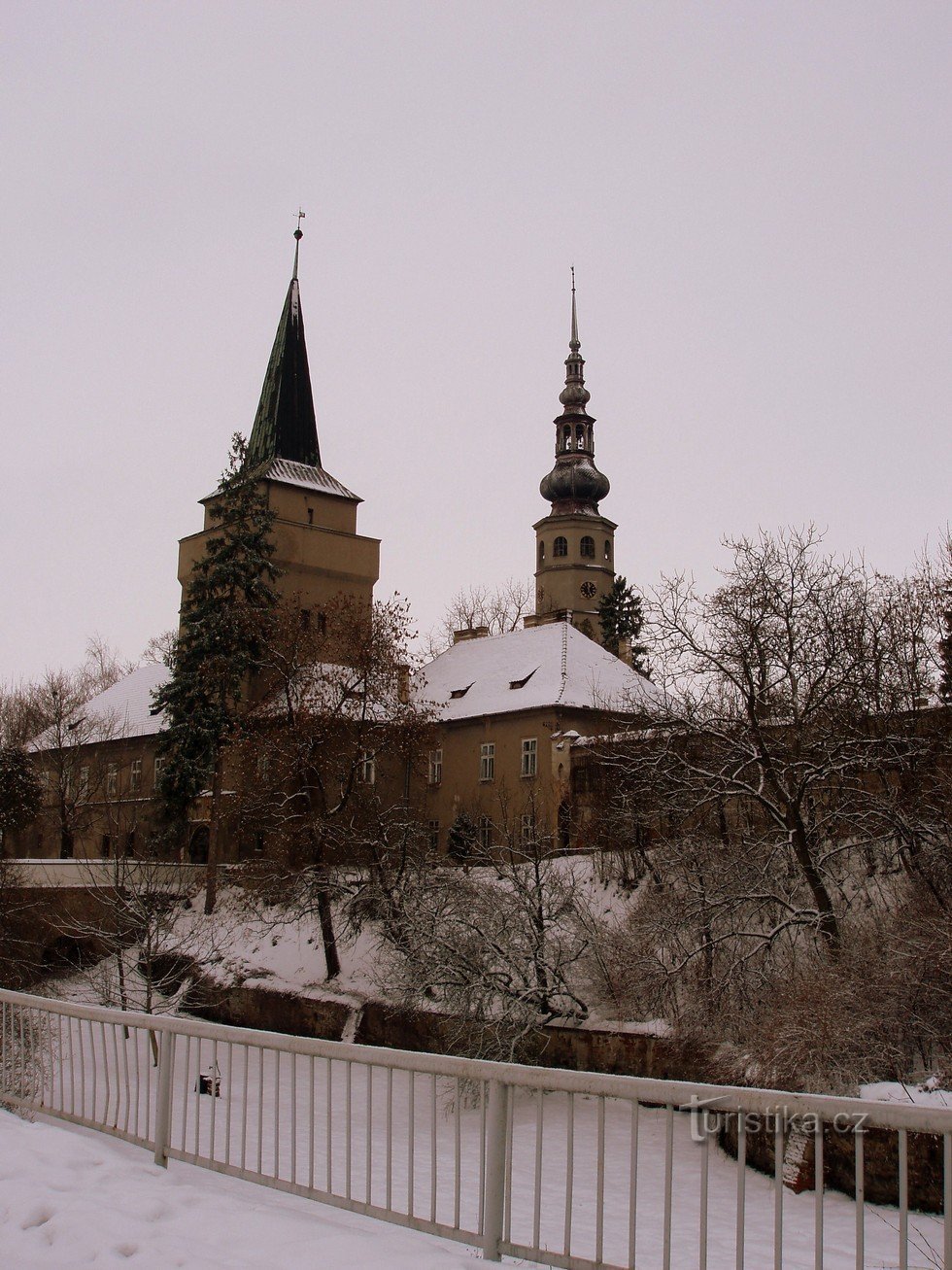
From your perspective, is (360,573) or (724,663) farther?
(360,573)

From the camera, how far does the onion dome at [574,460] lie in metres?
79.1

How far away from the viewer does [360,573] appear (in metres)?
51.5

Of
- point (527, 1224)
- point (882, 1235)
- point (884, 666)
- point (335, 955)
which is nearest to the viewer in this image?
point (527, 1224)

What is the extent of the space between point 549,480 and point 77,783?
40330 millimetres

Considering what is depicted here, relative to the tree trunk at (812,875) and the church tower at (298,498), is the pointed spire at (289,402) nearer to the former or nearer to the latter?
the church tower at (298,498)

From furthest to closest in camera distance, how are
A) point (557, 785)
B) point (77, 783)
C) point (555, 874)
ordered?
point (77, 783)
point (557, 785)
point (555, 874)

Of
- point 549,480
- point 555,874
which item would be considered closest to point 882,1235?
point 555,874

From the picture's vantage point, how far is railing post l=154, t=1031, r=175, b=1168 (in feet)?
25.1

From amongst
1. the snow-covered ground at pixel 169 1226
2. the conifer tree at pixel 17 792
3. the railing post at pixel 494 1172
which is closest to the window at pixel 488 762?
Result: the conifer tree at pixel 17 792

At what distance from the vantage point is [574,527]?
77750mm

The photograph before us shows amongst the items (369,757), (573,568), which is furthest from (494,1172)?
(573,568)

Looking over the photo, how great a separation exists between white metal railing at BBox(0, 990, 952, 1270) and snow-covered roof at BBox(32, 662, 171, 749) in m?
40.9

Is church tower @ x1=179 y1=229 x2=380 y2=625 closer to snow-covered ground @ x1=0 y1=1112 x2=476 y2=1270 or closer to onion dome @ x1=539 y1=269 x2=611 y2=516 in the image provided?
onion dome @ x1=539 y1=269 x2=611 y2=516

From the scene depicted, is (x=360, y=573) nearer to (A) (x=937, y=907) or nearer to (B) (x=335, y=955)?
(B) (x=335, y=955)
